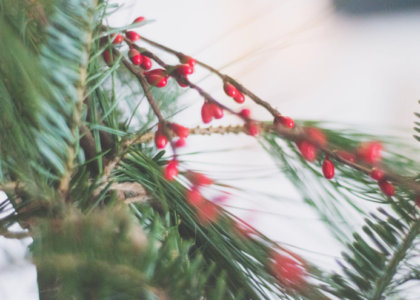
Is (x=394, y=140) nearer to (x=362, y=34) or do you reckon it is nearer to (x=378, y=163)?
(x=378, y=163)

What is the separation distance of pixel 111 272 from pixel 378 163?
0.15 metres

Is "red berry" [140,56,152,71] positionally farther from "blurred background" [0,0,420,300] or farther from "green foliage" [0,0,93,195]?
"blurred background" [0,0,420,300]

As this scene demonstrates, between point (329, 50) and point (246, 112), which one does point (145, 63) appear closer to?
point (246, 112)

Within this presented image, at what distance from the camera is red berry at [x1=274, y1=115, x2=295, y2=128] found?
6.3 inches

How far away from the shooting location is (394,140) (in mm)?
191

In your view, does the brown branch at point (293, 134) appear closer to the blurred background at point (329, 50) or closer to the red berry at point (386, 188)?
the red berry at point (386, 188)

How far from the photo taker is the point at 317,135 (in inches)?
7.4

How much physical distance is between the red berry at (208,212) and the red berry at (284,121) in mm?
→ 51

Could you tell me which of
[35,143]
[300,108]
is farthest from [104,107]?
[300,108]

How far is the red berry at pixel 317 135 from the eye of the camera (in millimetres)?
178

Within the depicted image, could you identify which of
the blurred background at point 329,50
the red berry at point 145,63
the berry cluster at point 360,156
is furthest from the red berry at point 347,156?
the blurred background at point 329,50

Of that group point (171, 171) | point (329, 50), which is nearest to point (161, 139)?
point (171, 171)

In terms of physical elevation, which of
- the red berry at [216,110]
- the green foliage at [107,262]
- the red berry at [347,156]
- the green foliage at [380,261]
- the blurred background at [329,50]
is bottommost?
the green foliage at [107,262]

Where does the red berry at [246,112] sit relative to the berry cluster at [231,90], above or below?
above
